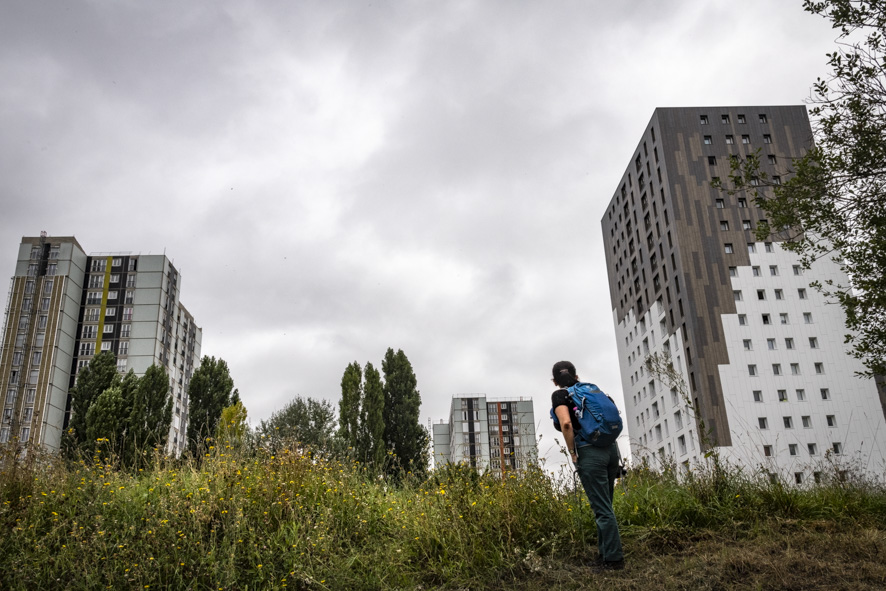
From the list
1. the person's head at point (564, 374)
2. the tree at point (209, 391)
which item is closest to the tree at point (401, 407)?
the tree at point (209, 391)

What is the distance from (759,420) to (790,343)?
817 cm

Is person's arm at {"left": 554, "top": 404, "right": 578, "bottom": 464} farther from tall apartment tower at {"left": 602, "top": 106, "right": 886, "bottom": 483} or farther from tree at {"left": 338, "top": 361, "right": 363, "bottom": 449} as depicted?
tall apartment tower at {"left": 602, "top": 106, "right": 886, "bottom": 483}

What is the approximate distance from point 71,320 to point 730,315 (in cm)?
7469

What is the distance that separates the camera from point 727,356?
53281 millimetres

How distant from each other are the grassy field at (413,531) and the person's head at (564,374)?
1346mm

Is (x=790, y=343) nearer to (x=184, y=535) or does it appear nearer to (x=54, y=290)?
(x=184, y=535)

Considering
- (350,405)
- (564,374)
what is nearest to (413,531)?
(564,374)

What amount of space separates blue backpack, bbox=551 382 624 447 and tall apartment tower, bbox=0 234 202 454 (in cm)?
7591

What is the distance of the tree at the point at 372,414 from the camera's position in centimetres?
3662

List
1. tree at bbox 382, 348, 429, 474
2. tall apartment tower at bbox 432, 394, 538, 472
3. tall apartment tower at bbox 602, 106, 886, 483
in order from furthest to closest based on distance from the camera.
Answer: tall apartment tower at bbox 432, 394, 538, 472
tall apartment tower at bbox 602, 106, 886, 483
tree at bbox 382, 348, 429, 474

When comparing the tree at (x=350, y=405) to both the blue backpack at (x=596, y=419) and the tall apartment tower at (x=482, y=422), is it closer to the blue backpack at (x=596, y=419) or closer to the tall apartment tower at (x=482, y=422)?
the blue backpack at (x=596, y=419)

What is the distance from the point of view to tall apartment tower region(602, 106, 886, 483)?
171 ft

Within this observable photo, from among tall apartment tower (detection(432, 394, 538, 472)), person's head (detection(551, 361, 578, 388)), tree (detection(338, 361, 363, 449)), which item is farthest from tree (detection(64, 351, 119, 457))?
tall apartment tower (detection(432, 394, 538, 472))

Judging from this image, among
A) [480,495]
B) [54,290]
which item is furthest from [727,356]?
[54,290]
